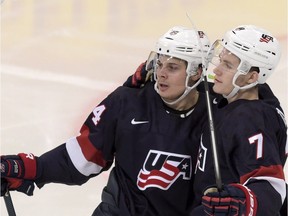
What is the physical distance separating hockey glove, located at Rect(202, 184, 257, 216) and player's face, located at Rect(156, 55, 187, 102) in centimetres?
54

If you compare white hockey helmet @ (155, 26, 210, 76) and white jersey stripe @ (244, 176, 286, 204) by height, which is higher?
white hockey helmet @ (155, 26, 210, 76)

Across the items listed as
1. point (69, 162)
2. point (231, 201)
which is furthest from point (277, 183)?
point (69, 162)

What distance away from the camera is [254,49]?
2.45m

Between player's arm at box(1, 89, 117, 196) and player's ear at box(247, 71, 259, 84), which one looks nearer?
player's ear at box(247, 71, 259, 84)

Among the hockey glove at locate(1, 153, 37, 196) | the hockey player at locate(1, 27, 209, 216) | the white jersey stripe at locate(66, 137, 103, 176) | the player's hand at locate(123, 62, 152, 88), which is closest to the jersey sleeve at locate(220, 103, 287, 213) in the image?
the hockey player at locate(1, 27, 209, 216)

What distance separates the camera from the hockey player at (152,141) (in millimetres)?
2611

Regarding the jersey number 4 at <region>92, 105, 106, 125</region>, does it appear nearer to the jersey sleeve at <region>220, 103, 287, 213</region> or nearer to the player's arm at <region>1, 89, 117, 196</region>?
the player's arm at <region>1, 89, 117, 196</region>

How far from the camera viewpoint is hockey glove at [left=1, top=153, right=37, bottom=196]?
2649 millimetres

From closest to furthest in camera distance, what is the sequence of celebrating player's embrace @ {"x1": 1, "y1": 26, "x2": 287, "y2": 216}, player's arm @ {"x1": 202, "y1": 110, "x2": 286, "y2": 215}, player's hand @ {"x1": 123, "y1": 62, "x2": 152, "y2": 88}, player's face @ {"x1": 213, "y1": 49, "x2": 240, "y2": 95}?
player's arm @ {"x1": 202, "y1": 110, "x2": 286, "y2": 215}
celebrating player's embrace @ {"x1": 1, "y1": 26, "x2": 287, "y2": 216}
player's face @ {"x1": 213, "y1": 49, "x2": 240, "y2": 95}
player's hand @ {"x1": 123, "y1": 62, "x2": 152, "y2": 88}

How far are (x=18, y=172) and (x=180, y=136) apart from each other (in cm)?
58

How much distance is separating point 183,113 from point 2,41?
2.54 metres

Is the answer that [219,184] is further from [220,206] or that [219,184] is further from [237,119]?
[237,119]

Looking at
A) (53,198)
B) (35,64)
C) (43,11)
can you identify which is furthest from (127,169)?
(43,11)

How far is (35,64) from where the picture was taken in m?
4.65
